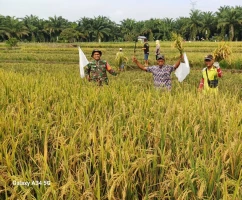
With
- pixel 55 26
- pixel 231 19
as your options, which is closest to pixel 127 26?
pixel 55 26

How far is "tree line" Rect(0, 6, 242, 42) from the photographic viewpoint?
46981 millimetres

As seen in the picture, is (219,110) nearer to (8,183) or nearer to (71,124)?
(71,124)

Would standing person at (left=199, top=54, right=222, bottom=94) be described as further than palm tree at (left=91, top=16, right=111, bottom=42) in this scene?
No

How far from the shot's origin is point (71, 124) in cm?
243

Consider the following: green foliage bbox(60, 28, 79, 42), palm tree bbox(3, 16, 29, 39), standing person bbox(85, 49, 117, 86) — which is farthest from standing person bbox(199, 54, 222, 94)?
palm tree bbox(3, 16, 29, 39)

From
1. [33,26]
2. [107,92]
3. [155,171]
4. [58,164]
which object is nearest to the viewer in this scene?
[155,171]

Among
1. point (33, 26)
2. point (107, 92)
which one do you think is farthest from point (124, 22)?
point (107, 92)

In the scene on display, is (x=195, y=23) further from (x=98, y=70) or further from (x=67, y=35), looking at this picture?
(x=98, y=70)

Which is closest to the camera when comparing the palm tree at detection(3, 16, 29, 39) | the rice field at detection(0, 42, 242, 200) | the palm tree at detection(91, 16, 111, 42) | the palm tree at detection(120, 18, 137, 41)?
the rice field at detection(0, 42, 242, 200)

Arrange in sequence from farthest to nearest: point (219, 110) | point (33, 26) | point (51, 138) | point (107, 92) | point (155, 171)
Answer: point (33, 26) → point (107, 92) → point (219, 110) → point (51, 138) → point (155, 171)

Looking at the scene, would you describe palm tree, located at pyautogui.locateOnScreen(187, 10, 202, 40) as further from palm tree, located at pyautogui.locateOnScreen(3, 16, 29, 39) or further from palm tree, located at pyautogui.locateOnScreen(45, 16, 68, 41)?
palm tree, located at pyautogui.locateOnScreen(3, 16, 29, 39)

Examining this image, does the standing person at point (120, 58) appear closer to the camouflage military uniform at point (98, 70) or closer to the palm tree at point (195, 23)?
the camouflage military uniform at point (98, 70)

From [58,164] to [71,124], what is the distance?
572mm

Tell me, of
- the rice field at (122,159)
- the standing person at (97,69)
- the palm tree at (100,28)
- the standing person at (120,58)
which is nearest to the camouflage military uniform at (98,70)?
the standing person at (97,69)
